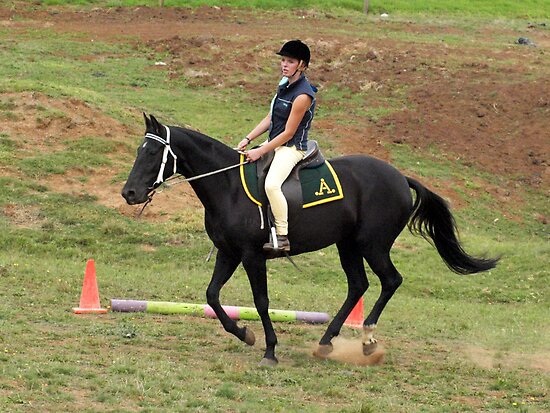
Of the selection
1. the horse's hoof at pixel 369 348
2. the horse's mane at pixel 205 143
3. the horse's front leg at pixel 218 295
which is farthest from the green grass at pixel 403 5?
the horse's hoof at pixel 369 348

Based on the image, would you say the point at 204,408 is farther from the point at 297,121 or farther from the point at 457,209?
the point at 457,209

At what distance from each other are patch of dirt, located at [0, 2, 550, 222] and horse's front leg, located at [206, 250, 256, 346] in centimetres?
970

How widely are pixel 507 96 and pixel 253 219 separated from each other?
23024 mm

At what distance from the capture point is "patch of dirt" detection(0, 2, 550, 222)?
25406 millimetres

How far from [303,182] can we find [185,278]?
21.1 ft

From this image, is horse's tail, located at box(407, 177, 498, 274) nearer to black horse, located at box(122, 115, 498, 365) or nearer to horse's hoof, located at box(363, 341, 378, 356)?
black horse, located at box(122, 115, 498, 365)

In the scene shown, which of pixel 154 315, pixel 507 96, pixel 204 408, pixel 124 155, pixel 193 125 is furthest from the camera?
pixel 507 96

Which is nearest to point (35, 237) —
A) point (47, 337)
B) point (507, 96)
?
point (47, 337)

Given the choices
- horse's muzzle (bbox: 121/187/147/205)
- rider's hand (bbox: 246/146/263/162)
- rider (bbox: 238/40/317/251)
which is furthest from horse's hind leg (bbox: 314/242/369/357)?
horse's muzzle (bbox: 121/187/147/205)

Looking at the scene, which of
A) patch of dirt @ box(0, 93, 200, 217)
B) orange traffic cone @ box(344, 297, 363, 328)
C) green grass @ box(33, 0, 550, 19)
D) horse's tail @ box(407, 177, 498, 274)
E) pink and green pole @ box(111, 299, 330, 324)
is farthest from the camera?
green grass @ box(33, 0, 550, 19)

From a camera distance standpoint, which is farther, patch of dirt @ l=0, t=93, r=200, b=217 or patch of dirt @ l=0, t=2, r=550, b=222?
patch of dirt @ l=0, t=2, r=550, b=222

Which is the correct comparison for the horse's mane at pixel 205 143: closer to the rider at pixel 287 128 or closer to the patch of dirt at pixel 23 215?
the rider at pixel 287 128

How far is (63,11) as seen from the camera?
141 ft

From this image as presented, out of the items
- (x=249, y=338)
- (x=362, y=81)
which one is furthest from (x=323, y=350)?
(x=362, y=81)
